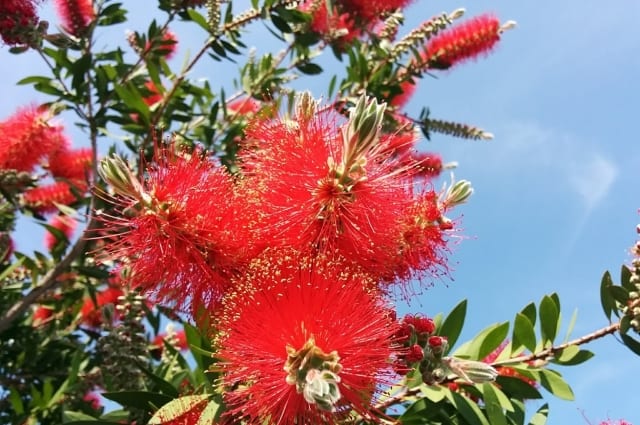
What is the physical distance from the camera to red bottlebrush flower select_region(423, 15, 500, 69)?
3.81m

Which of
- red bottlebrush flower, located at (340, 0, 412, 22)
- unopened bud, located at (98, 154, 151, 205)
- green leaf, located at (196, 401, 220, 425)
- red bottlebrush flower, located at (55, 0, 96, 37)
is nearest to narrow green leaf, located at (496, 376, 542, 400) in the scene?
green leaf, located at (196, 401, 220, 425)

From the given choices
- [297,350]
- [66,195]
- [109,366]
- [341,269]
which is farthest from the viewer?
[66,195]

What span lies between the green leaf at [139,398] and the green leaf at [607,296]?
1.23 meters

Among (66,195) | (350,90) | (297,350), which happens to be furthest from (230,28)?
(297,350)

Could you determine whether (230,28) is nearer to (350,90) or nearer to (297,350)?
(350,90)

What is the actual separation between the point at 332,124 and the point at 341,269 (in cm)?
40

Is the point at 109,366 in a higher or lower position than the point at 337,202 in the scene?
higher

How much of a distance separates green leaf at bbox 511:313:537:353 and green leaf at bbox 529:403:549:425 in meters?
0.17

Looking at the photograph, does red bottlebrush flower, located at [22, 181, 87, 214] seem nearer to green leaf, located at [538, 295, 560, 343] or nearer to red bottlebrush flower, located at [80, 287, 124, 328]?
red bottlebrush flower, located at [80, 287, 124, 328]

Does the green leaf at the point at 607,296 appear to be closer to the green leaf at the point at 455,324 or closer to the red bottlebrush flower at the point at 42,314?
the green leaf at the point at 455,324

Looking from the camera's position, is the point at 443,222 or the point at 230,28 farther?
the point at 230,28

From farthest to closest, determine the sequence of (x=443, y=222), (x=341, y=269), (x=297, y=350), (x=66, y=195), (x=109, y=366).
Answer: (x=66, y=195) < (x=109, y=366) < (x=443, y=222) < (x=341, y=269) < (x=297, y=350)

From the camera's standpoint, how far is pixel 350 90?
12.8 feet

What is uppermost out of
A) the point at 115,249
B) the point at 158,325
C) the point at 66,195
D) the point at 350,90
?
the point at 66,195
